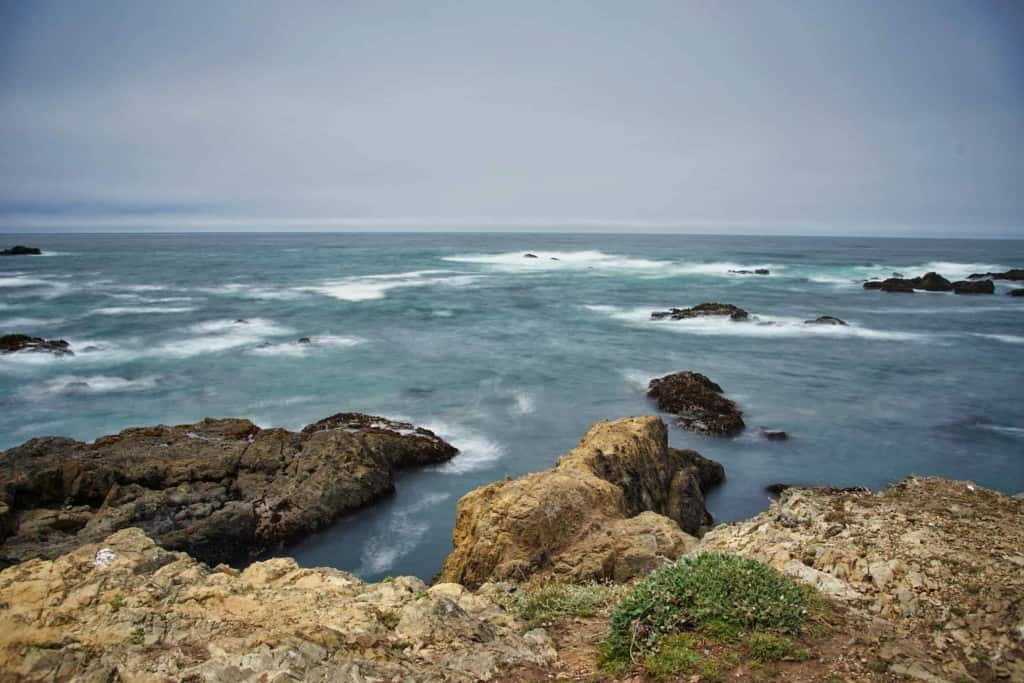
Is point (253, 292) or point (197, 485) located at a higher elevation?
point (253, 292)

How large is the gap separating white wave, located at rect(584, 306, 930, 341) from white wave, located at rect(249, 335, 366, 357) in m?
16.8

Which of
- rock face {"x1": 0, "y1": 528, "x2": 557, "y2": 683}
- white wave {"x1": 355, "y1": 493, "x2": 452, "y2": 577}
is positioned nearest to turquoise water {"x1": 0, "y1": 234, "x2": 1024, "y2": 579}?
white wave {"x1": 355, "y1": 493, "x2": 452, "y2": 577}

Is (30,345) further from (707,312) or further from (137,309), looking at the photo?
(707,312)

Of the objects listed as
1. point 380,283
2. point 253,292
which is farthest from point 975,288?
point 253,292

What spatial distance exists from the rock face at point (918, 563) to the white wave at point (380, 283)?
4265 centimetres

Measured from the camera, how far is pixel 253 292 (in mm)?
50781

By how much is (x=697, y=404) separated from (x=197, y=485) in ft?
46.5

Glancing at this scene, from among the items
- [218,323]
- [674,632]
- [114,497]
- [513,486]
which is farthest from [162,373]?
[674,632]

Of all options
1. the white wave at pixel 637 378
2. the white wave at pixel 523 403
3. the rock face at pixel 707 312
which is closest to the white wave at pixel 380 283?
the rock face at pixel 707 312

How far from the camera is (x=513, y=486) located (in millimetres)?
9047

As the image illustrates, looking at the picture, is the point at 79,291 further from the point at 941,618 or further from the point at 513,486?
the point at 941,618

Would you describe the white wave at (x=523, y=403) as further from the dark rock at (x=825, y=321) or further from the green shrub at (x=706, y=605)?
the dark rock at (x=825, y=321)

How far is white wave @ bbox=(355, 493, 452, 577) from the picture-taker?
1216cm

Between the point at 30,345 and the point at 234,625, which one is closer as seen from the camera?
the point at 234,625
